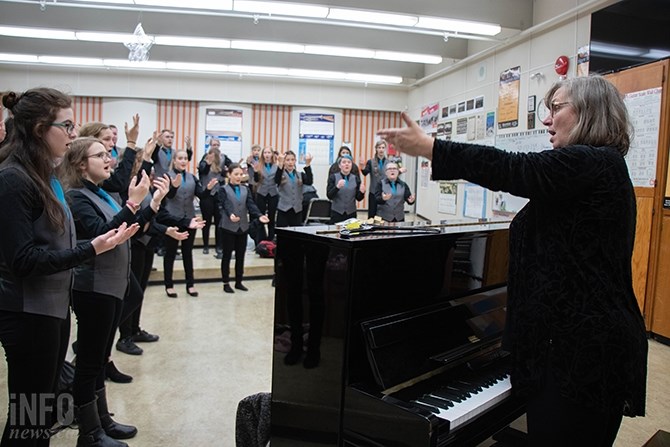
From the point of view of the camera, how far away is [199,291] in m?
5.52

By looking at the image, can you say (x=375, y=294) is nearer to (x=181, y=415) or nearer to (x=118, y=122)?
(x=181, y=415)

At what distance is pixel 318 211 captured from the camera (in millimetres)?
7172

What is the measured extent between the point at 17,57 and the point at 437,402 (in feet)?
32.8

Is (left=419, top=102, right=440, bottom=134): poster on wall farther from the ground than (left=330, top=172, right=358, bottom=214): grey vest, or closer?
farther from the ground

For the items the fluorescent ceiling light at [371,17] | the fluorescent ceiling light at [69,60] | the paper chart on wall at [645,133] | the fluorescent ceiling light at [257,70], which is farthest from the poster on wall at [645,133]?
the fluorescent ceiling light at [69,60]

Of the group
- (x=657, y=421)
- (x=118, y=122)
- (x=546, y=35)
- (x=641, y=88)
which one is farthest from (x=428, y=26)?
(x=118, y=122)

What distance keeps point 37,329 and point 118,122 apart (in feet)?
31.2

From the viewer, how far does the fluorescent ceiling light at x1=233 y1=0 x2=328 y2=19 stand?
18.2 ft

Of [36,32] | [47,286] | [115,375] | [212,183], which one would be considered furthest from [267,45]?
[47,286]

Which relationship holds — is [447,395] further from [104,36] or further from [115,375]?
[104,36]

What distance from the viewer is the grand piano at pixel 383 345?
1417 millimetres

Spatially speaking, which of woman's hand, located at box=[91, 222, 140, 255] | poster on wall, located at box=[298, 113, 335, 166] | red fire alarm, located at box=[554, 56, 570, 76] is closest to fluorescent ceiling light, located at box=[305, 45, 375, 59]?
red fire alarm, located at box=[554, 56, 570, 76]

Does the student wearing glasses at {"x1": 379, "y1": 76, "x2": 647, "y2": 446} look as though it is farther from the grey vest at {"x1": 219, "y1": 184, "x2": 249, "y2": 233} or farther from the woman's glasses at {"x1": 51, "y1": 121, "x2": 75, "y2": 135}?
the grey vest at {"x1": 219, "y1": 184, "x2": 249, "y2": 233}

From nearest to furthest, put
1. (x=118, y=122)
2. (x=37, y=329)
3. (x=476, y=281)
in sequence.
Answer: (x=37, y=329) < (x=476, y=281) < (x=118, y=122)
